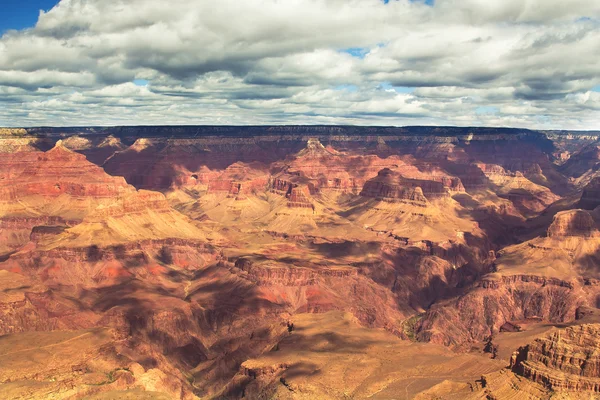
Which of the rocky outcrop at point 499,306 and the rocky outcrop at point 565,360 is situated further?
the rocky outcrop at point 499,306

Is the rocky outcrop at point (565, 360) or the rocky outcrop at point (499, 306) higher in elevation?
the rocky outcrop at point (565, 360)

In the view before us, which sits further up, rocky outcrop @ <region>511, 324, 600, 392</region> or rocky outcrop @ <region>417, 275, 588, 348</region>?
rocky outcrop @ <region>511, 324, 600, 392</region>

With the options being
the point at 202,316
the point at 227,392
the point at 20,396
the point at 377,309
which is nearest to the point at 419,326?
the point at 377,309

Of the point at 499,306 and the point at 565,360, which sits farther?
the point at 499,306

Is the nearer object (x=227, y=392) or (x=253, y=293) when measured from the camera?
(x=227, y=392)

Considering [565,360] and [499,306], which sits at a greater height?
[565,360]

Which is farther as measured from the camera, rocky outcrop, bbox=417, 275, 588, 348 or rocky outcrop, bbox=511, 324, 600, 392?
rocky outcrop, bbox=417, 275, 588, 348

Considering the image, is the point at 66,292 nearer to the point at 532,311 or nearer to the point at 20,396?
the point at 20,396

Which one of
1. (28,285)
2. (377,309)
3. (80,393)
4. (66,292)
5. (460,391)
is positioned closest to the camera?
(460,391)
